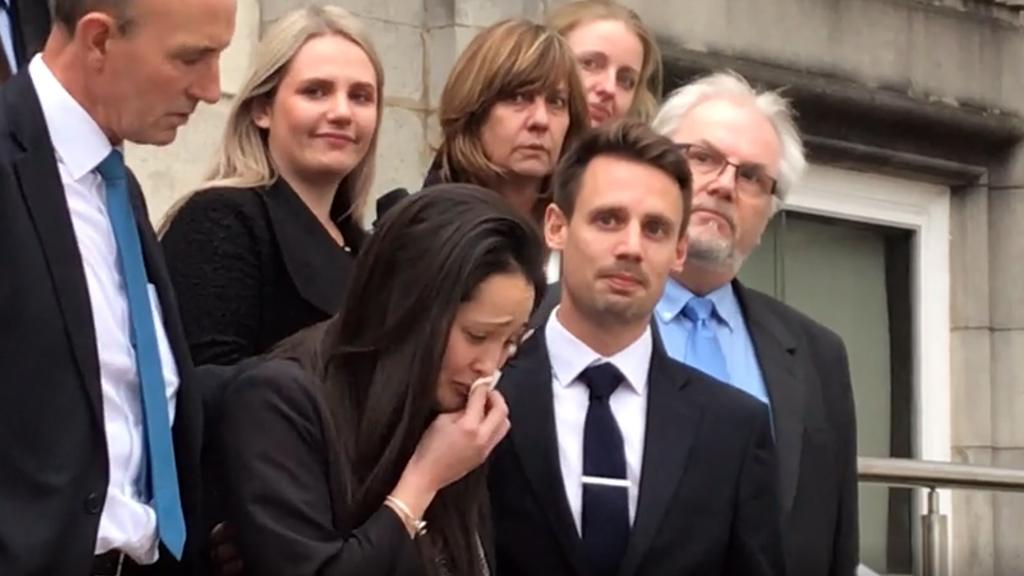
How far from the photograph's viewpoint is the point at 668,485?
420 centimetres

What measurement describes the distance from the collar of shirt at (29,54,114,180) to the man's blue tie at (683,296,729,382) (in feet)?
5.14

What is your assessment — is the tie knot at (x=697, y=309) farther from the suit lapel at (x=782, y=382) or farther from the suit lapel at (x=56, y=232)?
the suit lapel at (x=56, y=232)

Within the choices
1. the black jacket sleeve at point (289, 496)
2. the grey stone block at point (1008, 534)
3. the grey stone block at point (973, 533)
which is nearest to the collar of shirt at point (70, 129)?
the black jacket sleeve at point (289, 496)

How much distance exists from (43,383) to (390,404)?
58 cm

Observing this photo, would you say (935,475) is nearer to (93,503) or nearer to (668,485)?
(668,485)

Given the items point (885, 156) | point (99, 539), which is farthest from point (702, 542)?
point (885, 156)

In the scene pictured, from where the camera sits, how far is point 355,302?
3.77 metres

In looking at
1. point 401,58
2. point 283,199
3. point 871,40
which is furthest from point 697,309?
point 871,40

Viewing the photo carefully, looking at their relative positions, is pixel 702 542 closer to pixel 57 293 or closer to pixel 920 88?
pixel 57 293

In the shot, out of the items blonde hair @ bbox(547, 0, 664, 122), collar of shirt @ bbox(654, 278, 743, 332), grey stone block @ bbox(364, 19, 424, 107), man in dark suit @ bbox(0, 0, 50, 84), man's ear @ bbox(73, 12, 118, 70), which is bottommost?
collar of shirt @ bbox(654, 278, 743, 332)

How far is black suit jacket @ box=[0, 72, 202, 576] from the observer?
3.37 m

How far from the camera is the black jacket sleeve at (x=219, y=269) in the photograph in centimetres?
430

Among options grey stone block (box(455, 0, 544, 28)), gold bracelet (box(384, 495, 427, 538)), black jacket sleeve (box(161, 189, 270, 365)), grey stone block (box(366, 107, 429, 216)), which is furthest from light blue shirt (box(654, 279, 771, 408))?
grey stone block (box(455, 0, 544, 28))

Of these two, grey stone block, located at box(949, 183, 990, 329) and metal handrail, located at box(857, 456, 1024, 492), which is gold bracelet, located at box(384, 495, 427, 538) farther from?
grey stone block, located at box(949, 183, 990, 329)
